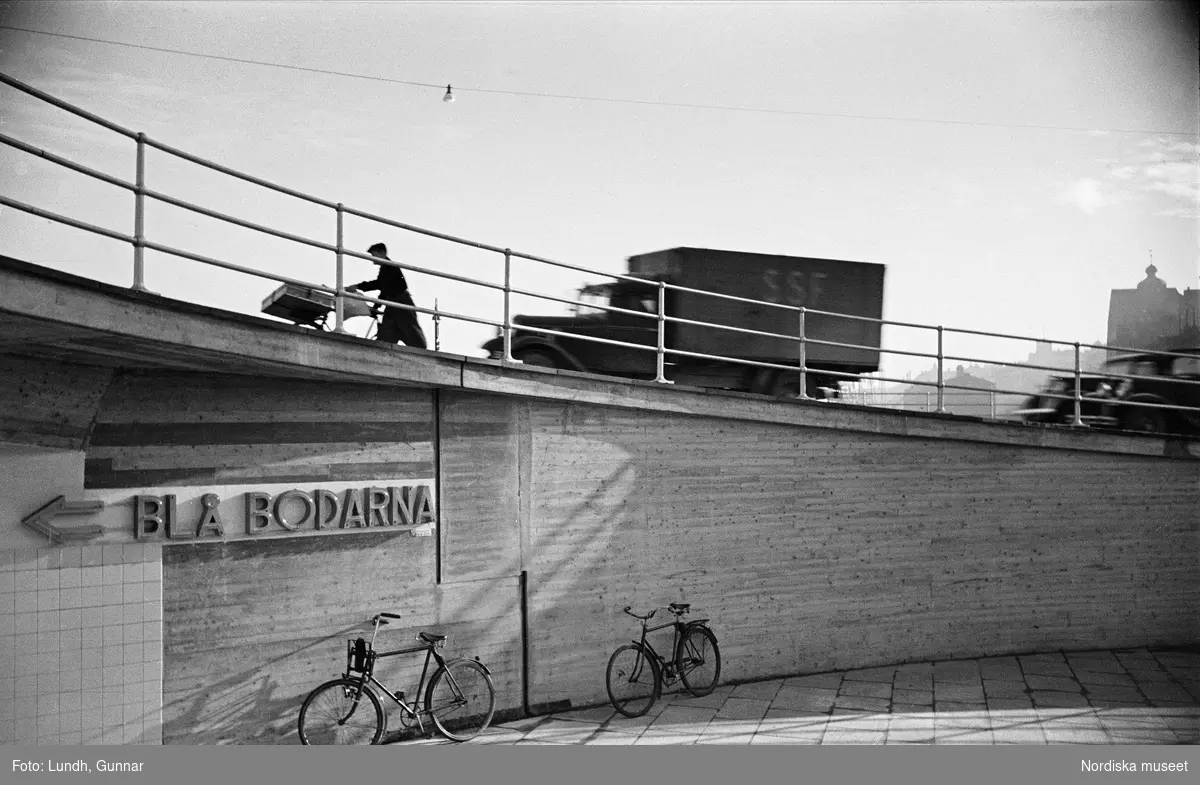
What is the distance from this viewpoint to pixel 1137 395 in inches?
600

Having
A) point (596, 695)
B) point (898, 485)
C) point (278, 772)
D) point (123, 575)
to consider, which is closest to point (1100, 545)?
point (898, 485)

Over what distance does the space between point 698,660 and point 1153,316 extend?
10158 millimetres

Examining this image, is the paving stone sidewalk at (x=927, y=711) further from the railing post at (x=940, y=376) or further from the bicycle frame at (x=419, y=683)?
the railing post at (x=940, y=376)

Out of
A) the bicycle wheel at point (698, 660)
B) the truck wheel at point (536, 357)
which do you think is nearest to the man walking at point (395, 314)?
the truck wheel at point (536, 357)

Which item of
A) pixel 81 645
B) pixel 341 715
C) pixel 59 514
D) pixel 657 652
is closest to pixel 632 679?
pixel 657 652

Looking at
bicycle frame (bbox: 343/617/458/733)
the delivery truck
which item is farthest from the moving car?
bicycle frame (bbox: 343/617/458/733)

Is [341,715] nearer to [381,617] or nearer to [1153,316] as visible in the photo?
[381,617]

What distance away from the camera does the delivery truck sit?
14289 millimetres

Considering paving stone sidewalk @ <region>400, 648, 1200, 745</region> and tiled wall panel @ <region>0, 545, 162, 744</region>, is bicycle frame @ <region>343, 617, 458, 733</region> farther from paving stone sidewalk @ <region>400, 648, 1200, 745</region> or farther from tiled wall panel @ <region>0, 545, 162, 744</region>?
tiled wall panel @ <region>0, 545, 162, 744</region>

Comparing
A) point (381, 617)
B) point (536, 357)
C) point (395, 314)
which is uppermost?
point (395, 314)

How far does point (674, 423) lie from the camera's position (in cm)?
1175

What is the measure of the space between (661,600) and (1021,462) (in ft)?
17.5

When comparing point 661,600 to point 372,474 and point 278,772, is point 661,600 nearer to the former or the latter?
point 372,474

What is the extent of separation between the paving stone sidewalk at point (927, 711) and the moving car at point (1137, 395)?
3735 mm
